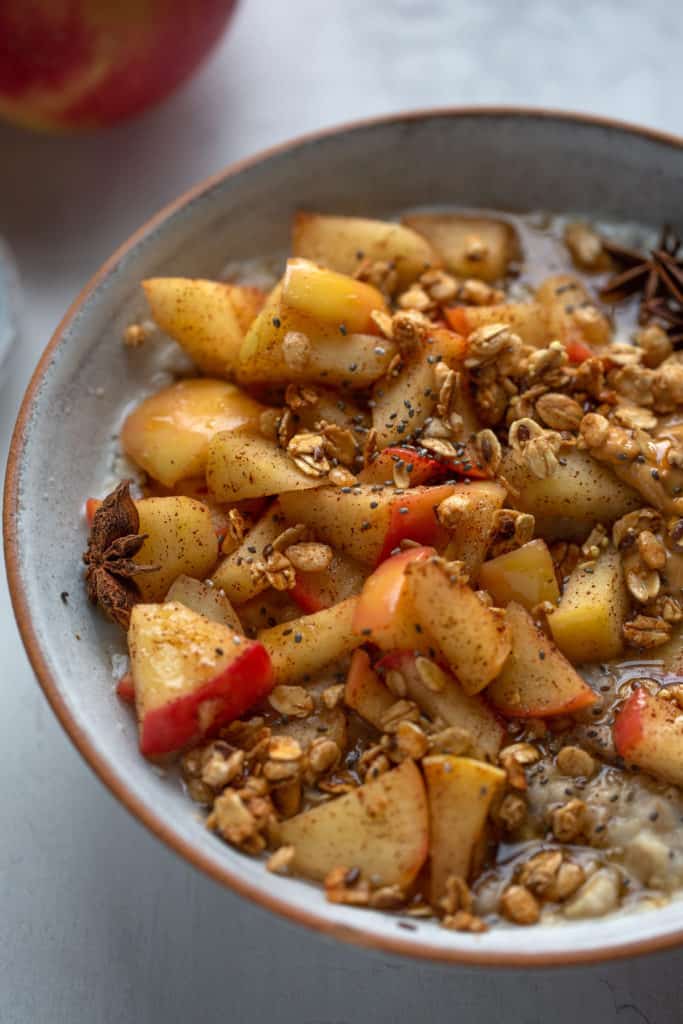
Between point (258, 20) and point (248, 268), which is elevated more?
point (258, 20)

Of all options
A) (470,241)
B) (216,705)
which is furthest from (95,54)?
(216,705)

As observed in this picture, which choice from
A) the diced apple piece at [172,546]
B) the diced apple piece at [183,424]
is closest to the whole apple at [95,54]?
the diced apple piece at [183,424]

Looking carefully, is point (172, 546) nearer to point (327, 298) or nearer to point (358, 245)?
point (327, 298)

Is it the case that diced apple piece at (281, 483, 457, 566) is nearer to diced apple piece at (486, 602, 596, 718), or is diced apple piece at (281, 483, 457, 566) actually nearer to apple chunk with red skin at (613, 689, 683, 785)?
diced apple piece at (486, 602, 596, 718)

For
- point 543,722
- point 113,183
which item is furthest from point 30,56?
point 543,722

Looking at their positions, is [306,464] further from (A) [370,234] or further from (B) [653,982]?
(B) [653,982]

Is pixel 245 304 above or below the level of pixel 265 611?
above
